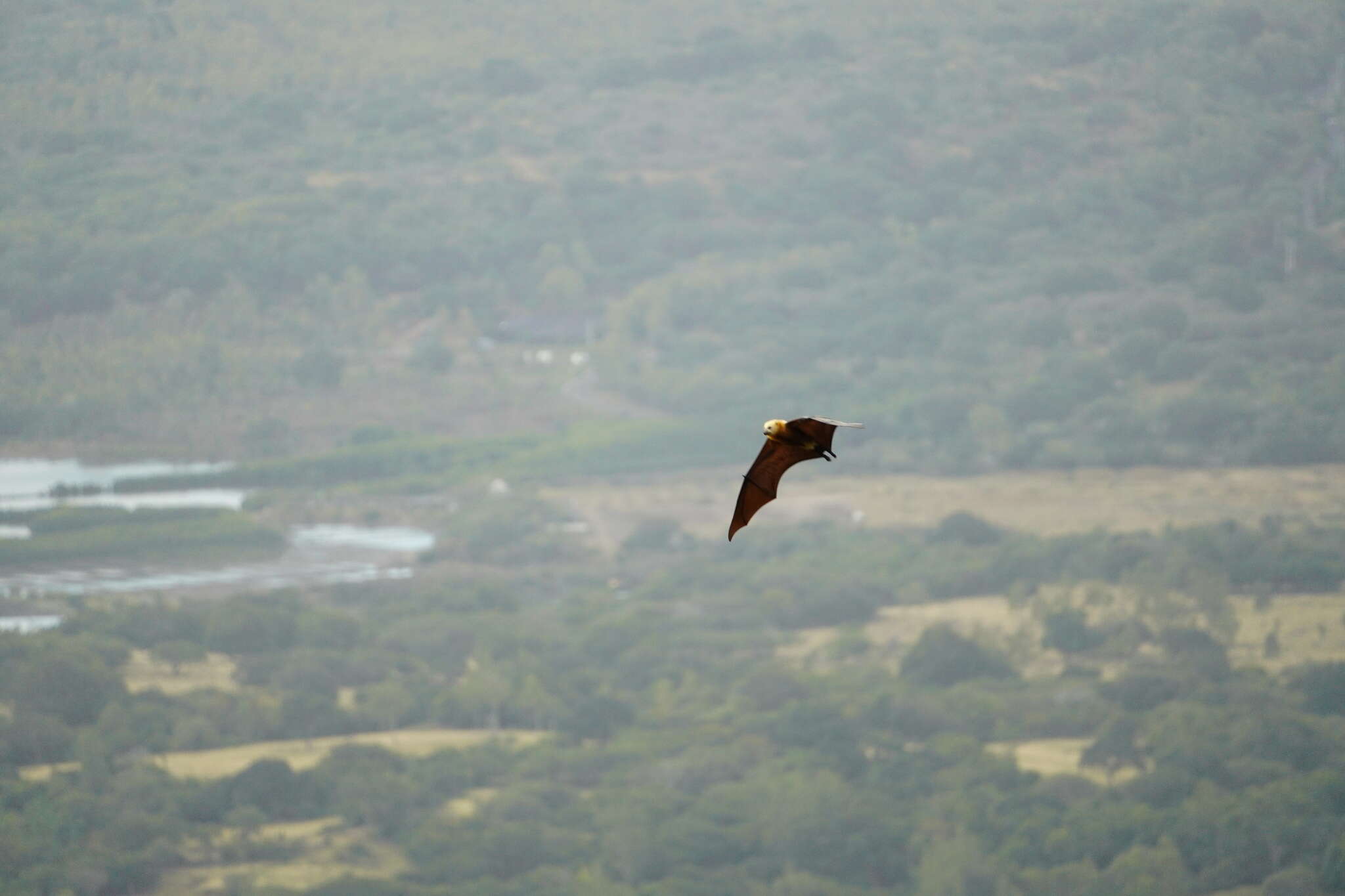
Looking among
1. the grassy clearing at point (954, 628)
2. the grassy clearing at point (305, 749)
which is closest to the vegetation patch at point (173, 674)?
the grassy clearing at point (305, 749)

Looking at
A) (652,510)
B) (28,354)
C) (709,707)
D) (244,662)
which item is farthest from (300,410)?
(709,707)

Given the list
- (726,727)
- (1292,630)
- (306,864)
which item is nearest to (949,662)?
(726,727)

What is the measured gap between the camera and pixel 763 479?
72.4 ft

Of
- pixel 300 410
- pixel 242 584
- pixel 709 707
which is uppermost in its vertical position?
pixel 300 410

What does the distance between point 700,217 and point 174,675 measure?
286ft

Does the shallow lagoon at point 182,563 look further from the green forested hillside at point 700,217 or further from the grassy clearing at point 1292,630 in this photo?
the grassy clearing at point 1292,630

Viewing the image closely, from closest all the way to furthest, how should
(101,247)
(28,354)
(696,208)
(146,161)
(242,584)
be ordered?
(242,584), (28,354), (101,247), (146,161), (696,208)

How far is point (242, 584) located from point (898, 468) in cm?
4602

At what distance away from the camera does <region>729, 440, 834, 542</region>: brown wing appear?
831 inches

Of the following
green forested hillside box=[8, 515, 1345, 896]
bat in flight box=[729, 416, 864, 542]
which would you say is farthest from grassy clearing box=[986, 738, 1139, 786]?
bat in flight box=[729, 416, 864, 542]

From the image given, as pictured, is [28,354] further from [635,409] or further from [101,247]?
[635,409]

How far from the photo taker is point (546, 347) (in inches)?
6304

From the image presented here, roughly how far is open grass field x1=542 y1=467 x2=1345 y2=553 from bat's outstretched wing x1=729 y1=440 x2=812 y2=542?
107 meters

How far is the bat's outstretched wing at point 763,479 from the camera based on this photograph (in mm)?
21078
